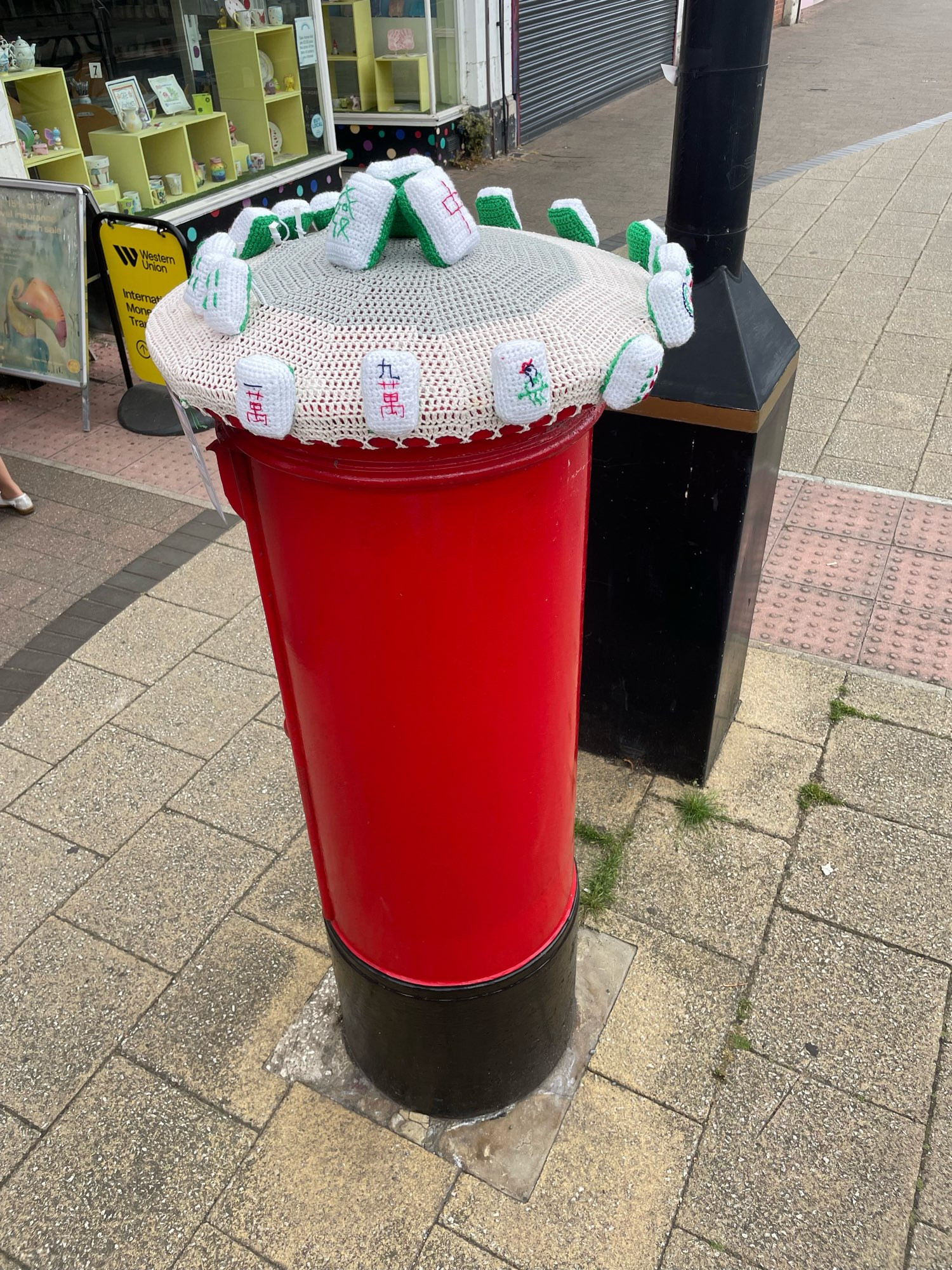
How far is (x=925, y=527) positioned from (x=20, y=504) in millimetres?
4654

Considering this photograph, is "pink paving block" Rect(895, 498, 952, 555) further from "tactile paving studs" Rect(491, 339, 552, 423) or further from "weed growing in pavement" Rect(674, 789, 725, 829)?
"tactile paving studs" Rect(491, 339, 552, 423)

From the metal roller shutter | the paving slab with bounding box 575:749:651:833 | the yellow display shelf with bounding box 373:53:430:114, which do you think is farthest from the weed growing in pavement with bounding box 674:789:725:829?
the metal roller shutter

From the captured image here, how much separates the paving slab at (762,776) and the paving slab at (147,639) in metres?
2.26

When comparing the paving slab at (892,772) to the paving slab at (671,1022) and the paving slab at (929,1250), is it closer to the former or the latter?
the paving slab at (671,1022)

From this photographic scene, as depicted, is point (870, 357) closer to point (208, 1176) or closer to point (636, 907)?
point (636, 907)

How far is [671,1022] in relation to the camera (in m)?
2.67

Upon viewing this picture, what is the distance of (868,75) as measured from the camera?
15305 mm

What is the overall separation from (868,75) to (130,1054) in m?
17.8

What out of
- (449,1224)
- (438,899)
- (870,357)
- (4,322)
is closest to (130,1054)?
(449,1224)

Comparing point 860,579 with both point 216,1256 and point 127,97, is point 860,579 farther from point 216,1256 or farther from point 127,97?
point 127,97

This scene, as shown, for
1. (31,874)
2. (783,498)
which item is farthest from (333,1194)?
(783,498)

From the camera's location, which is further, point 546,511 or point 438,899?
point 438,899

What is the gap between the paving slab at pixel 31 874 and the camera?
3.01 metres

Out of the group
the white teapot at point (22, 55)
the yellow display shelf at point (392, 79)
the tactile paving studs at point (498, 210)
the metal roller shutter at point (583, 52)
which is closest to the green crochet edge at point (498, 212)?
the tactile paving studs at point (498, 210)
